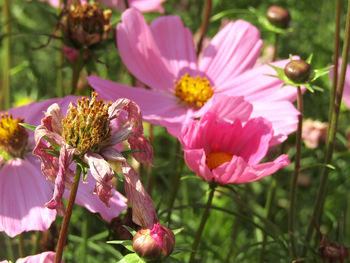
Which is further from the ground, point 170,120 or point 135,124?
point 135,124

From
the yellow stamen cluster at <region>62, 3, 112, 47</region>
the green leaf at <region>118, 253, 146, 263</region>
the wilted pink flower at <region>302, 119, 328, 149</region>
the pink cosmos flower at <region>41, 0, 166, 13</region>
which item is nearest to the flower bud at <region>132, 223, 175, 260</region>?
the green leaf at <region>118, 253, 146, 263</region>

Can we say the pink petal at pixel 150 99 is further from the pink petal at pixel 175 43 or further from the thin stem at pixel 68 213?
the thin stem at pixel 68 213

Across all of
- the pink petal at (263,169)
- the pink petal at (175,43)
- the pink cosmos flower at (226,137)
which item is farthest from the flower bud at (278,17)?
the pink petal at (263,169)

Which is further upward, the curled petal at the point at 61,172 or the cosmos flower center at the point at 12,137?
the curled petal at the point at 61,172

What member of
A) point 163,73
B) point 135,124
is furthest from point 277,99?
point 135,124

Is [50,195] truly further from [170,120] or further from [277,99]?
[277,99]

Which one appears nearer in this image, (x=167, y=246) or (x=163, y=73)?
(x=167, y=246)
